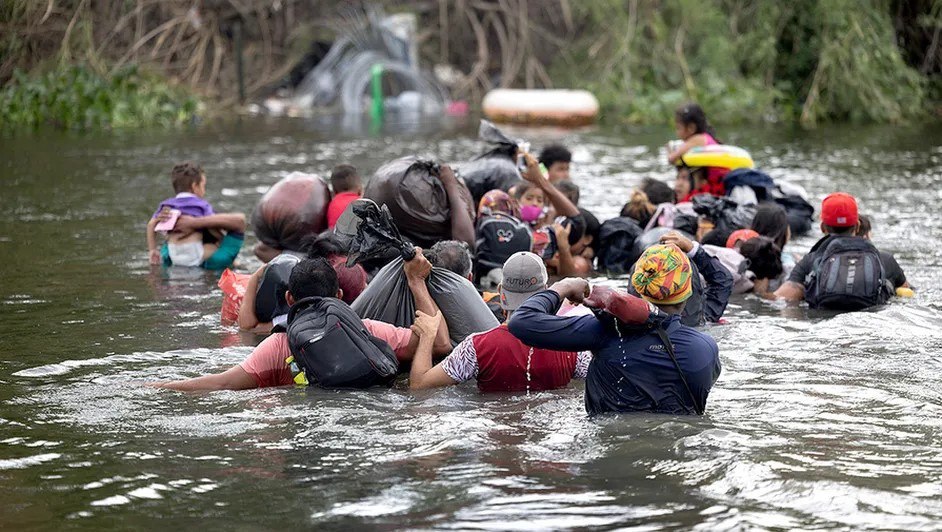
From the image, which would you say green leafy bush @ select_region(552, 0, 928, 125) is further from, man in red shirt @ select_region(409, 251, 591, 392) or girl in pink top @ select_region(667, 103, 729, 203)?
man in red shirt @ select_region(409, 251, 591, 392)

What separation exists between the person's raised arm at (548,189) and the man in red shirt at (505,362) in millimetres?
3101

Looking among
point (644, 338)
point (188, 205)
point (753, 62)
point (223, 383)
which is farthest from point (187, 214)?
point (753, 62)

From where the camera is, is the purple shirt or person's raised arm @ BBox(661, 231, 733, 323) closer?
person's raised arm @ BBox(661, 231, 733, 323)

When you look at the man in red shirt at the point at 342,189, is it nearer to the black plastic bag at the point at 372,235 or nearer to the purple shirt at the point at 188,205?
the purple shirt at the point at 188,205

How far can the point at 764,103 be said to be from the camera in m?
23.1

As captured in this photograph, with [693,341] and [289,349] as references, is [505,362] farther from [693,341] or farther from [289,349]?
[693,341]

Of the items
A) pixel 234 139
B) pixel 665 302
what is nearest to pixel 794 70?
pixel 234 139

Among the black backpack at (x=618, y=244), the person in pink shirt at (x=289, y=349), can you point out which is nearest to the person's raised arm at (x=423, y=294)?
the person in pink shirt at (x=289, y=349)

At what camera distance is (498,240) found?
9719 mm

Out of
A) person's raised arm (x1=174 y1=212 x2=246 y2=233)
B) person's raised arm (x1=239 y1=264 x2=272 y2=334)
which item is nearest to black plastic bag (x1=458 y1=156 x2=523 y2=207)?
person's raised arm (x1=174 y1=212 x2=246 y2=233)

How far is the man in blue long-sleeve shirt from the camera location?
586cm

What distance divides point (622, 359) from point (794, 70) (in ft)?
61.5

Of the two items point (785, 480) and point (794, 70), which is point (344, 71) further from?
point (785, 480)

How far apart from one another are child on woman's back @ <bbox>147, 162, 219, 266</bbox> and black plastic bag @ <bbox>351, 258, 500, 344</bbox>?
12.1ft
